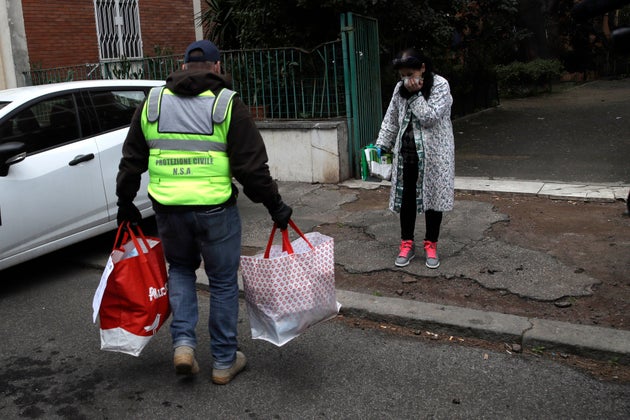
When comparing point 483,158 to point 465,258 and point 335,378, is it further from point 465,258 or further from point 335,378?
point 335,378

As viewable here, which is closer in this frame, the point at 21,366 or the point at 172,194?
the point at 172,194

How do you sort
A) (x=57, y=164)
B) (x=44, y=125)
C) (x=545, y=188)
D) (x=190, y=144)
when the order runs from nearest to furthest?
(x=190, y=144)
(x=57, y=164)
(x=44, y=125)
(x=545, y=188)

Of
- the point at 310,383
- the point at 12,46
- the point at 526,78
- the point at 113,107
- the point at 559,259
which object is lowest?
the point at 310,383

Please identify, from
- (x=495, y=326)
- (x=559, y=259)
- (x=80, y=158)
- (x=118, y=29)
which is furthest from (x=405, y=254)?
(x=118, y=29)

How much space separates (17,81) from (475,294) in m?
10.4

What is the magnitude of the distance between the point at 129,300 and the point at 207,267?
0.43 metres

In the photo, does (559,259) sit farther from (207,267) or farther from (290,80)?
(290,80)

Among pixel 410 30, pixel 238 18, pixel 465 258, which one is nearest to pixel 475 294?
pixel 465 258

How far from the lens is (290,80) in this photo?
8.77 metres

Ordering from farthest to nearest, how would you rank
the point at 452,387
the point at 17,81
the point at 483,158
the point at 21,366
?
the point at 17,81, the point at 483,158, the point at 21,366, the point at 452,387

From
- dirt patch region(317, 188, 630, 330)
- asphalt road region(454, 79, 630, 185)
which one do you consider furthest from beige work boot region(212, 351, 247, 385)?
asphalt road region(454, 79, 630, 185)

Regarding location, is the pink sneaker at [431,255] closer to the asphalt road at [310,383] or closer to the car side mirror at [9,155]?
the asphalt road at [310,383]

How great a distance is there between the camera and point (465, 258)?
17.7 feet

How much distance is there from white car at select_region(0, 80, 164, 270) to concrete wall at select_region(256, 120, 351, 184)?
273cm
